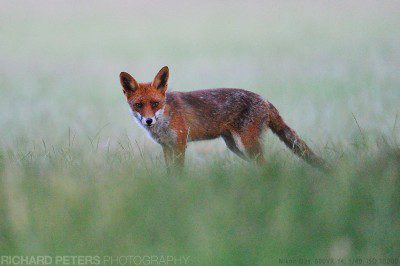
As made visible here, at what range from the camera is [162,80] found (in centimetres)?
669

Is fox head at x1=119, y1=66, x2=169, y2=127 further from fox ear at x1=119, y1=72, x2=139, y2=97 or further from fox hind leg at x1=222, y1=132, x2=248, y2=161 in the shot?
fox hind leg at x1=222, y1=132, x2=248, y2=161

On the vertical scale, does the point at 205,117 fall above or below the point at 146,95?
below

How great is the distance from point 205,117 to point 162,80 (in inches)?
27.3

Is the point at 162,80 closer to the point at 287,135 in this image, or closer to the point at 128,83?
the point at 128,83

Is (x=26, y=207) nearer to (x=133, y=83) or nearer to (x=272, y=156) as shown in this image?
(x=272, y=156)

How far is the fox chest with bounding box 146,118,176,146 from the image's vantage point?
6734mm

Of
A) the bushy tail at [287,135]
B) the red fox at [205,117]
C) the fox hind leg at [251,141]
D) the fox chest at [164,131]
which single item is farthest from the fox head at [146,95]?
the bushy tail at [287,135]

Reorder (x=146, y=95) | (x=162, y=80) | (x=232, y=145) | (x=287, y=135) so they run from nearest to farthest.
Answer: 1. (x=146, y=95)
2. (x=162, y=80)
3. (x=287, y=135)
4. (x=232, y=145)

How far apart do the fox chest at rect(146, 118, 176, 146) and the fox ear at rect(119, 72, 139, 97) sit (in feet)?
1.28

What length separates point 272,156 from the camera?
523cm

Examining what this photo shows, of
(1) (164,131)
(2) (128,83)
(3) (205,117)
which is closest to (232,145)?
(3) (205,117)

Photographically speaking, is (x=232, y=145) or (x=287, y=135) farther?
(x=232, y=145)

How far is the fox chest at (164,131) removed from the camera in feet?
22.1

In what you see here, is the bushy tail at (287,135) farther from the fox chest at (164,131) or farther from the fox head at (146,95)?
the fox head at (146,95)
